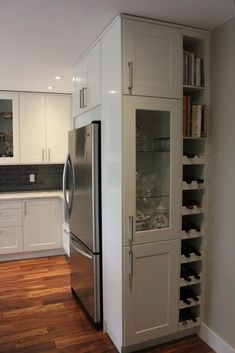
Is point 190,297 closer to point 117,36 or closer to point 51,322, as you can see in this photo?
point 51,322

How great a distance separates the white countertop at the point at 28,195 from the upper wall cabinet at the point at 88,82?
153 centimetres

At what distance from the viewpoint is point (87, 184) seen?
244 cm

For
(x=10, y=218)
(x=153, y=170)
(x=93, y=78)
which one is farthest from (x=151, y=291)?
(x=10, y=218)

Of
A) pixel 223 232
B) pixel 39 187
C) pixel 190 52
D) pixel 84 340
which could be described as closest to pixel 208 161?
pixel 223 232

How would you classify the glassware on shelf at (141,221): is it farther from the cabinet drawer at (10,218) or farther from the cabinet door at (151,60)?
the cabinet drawer at (10,218)

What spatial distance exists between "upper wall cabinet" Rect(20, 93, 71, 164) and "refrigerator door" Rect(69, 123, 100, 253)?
158cm

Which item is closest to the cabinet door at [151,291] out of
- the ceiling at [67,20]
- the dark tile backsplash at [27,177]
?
the ceiling at [67,20]

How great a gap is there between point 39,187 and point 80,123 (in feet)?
6.43

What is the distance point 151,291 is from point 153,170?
34.6 inches

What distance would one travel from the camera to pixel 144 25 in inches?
77.4

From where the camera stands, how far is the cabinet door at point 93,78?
2.35 m

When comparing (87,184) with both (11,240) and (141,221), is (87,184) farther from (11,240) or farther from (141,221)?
(11,240)

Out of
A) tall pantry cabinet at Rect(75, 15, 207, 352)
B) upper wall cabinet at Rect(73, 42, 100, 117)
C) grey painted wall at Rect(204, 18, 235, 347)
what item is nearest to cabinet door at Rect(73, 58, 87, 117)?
upper wall cabinet at Rect(73, 42, 100, 117)

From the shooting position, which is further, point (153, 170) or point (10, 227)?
point (10, 227)
